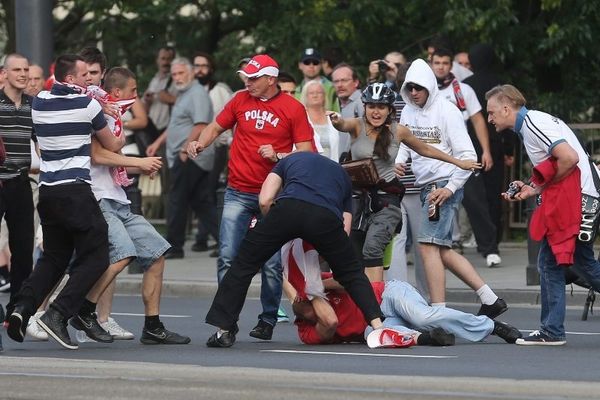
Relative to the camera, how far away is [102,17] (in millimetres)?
25031

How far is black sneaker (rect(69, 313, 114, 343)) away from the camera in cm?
1173

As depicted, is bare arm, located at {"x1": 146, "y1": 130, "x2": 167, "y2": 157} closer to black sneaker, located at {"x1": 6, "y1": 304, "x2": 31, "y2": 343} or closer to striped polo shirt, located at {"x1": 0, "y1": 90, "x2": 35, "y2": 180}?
striped polo shirt, located at {"x1": 0, "y1": 90, "x2": 35, "y2": 180}

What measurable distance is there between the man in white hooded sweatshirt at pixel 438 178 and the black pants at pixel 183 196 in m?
6.43

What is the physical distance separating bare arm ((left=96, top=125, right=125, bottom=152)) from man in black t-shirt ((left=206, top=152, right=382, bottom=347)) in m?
0.99

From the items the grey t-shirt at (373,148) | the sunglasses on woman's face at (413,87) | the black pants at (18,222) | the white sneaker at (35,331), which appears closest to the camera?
the white sneaker at (35,331)

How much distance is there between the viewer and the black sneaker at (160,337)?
11.8 m

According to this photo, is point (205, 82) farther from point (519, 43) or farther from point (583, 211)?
point (583, 211)

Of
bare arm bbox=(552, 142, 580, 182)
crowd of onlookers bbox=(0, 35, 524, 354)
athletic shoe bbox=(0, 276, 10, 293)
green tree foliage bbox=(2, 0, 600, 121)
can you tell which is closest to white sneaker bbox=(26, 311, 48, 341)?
crowd of onlookers bbox=(0, 35, 524, 354)

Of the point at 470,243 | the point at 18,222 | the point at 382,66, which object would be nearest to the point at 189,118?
the point at 382,66

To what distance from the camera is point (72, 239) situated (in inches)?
453

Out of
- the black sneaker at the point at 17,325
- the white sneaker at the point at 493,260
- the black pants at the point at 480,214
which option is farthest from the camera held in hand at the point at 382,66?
the black sneaker at the point at 17,325

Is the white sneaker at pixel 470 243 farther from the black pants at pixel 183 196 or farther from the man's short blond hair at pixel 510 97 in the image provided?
the man's short blond hair at pixel 510 97

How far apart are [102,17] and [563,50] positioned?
7656 millimetres

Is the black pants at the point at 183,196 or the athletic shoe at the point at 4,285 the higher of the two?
the black pants at the point at 183,196
